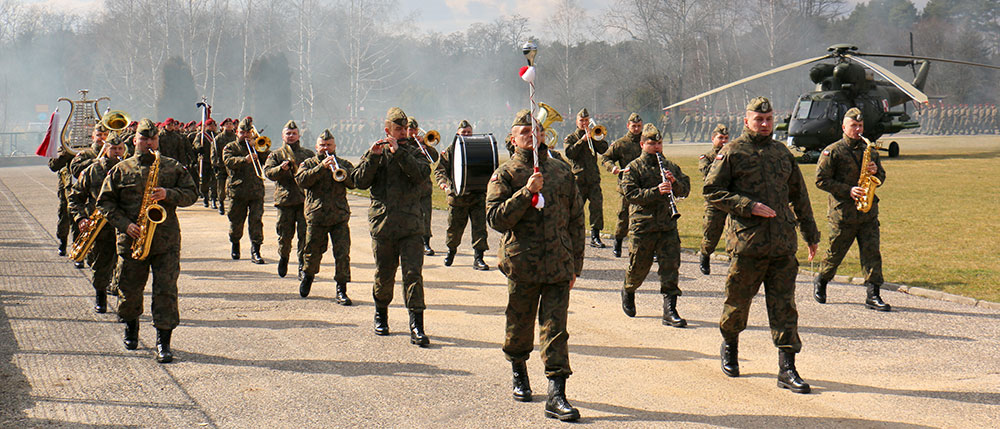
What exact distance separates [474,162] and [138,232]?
2.82 meters

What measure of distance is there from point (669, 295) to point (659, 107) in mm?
48852

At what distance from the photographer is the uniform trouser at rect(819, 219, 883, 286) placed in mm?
9078

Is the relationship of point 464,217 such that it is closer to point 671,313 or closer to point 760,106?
point 671,313

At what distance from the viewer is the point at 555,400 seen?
226 inches

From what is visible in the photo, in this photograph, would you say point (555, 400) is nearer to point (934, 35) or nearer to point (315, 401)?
point (315, 401)

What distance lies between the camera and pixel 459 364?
7125mm

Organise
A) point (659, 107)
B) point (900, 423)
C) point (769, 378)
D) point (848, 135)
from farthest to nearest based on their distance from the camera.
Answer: point (659, 107)
point (848, 135)
point (769, 378)
point (900, 423)

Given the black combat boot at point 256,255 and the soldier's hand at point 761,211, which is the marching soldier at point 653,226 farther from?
the black combat boot at point 256,255

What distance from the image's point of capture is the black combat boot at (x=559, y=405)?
5660 millimetres

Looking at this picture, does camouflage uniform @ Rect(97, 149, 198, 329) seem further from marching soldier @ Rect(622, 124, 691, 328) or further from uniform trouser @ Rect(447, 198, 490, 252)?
uniform trouser @ Rect(447, 198, 490, 252)

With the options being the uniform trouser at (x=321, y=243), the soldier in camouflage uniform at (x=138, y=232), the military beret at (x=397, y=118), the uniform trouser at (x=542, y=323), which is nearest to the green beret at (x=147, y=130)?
the soldier in camouflage uniform at (x=138, y=232)

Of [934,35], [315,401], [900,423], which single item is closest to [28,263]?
[315,401]

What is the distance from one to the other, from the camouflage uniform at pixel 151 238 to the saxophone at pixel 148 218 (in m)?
0.06

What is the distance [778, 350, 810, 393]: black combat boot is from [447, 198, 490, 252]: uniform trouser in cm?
601
